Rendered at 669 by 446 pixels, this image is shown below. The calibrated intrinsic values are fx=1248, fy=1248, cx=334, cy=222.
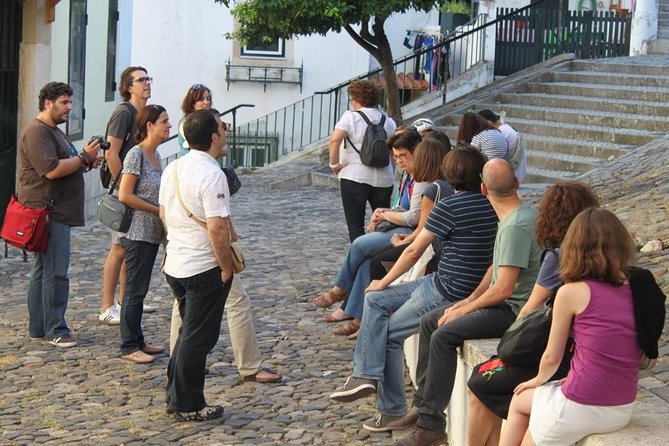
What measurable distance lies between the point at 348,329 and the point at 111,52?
31.4ft

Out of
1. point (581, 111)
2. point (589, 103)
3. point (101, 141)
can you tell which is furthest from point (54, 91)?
point (589, 103)

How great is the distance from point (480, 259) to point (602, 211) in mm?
1815

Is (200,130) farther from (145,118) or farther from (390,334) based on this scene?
(390,334)

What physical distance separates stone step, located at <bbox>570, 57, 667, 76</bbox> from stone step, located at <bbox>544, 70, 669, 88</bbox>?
0.16 meters

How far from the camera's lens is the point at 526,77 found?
2025 cm

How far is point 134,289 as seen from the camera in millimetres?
8062

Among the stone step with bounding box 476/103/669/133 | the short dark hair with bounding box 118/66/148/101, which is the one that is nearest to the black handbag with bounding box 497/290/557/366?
the short dark hair with bounding box 118/66/148/101

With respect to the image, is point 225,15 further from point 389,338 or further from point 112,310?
point 389,338

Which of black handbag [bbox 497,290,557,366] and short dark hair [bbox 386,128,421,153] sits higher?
short dark hair [bbox 386,128,421,153]

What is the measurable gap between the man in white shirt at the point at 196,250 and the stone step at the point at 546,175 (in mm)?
9342

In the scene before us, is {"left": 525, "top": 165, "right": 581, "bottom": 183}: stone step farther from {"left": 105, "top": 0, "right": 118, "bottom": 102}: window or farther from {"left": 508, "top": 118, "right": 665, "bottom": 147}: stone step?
{"left": 105, "top": 0, "right": 118, "bottom": 102}: window

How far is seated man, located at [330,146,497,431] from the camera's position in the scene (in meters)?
6.52

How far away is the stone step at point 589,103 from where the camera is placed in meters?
17.1

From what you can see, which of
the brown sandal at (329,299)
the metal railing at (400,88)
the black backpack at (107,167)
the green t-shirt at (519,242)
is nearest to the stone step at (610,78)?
the metal railing at (400,88)
